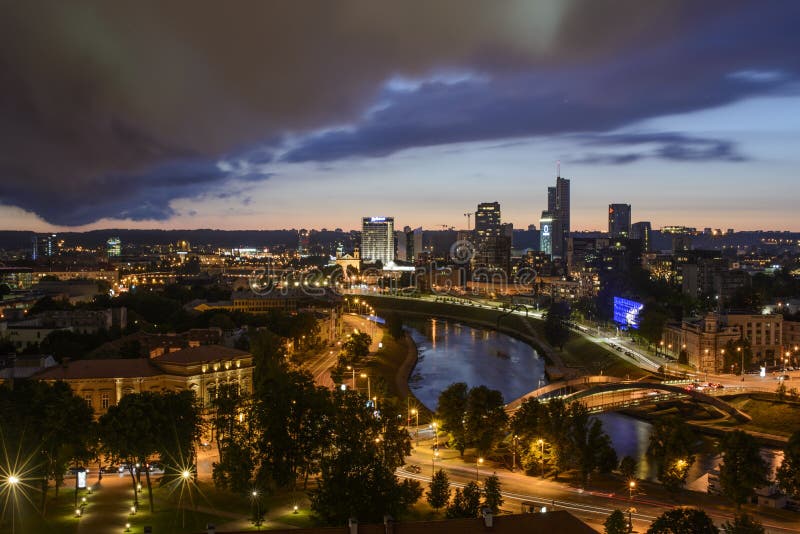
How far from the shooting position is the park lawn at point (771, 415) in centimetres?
2069

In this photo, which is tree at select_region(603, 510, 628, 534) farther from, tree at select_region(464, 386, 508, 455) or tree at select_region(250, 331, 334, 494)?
tree at select_region(464, 386, 508, 455)

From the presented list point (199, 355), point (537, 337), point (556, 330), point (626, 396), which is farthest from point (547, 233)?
point (199, 355)

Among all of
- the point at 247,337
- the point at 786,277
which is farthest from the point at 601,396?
the point at 786,277

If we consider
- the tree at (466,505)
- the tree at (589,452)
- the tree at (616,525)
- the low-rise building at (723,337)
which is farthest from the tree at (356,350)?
the tree at (616,525)

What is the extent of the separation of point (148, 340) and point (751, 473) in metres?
19.2

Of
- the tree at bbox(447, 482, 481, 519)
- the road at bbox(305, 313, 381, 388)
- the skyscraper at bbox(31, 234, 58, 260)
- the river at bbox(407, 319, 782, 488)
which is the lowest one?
the river at bbox(407, 319, 782, 488)

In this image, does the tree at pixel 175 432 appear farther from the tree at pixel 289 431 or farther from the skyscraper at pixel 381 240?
the skyscraper at pixel 381 240

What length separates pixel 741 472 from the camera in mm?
13609

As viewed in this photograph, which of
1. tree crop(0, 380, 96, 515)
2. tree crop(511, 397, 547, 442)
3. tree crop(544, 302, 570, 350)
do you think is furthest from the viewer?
tree crop(544, 302, 570, 350)

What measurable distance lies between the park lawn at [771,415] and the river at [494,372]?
1.51 metres

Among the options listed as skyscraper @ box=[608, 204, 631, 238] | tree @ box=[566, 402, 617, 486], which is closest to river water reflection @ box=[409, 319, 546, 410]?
tree @ box=[566, 402, 617, 486]

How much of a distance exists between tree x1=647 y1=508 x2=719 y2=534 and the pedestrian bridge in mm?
10513

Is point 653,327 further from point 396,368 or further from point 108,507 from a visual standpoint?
point 108,507

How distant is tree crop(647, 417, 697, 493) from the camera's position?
14.6m
